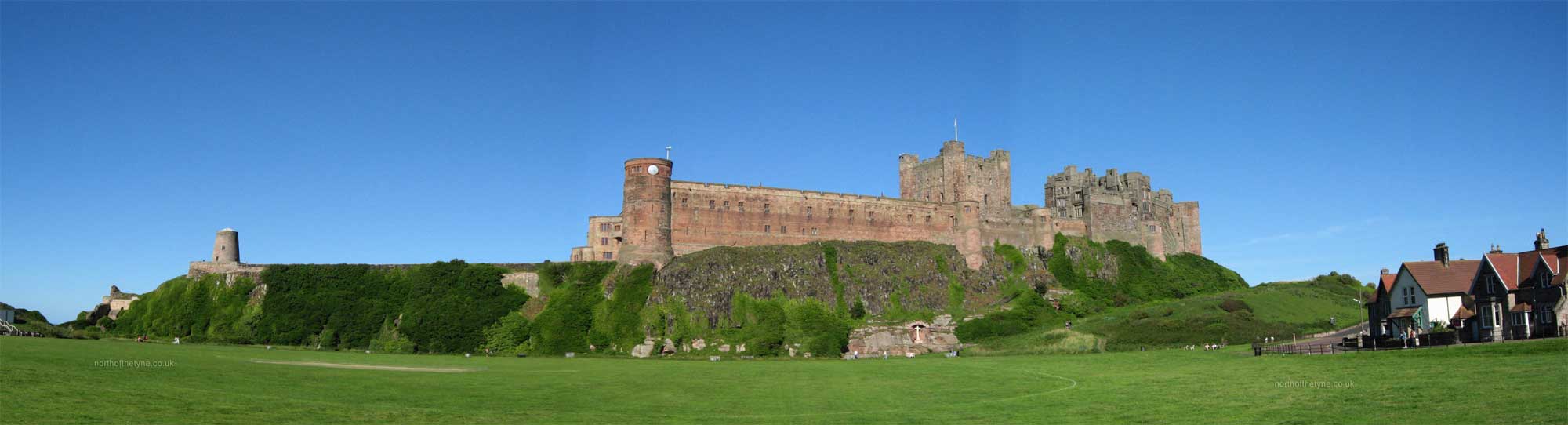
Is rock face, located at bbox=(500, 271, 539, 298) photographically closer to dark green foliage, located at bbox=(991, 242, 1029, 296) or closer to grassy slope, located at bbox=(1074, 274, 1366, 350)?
dark green foliage, located at bbox=(991, 242, 1029, 296)

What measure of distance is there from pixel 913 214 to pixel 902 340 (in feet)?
78.2

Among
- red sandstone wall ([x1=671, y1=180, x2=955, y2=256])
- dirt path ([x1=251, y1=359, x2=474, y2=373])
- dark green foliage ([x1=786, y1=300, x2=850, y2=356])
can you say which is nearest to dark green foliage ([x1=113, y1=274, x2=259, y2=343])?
red sandstone wall ([x1=671, y1=180, x2=955, y2=256])

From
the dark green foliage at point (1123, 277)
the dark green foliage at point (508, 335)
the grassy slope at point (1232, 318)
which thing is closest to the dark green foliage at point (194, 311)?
the dark green foliage at point (508, 335)

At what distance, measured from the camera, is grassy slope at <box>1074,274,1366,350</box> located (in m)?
74.7

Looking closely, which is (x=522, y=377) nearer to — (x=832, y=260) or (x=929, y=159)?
(x=832, y=260)

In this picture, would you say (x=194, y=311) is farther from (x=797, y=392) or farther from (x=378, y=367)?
(x=797, y=392)

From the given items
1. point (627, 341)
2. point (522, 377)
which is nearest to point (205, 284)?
point (627, 341)

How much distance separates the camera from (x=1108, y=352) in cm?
6969

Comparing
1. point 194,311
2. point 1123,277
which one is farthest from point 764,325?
point 194,311

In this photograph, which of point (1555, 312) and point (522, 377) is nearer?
point (522, 377)

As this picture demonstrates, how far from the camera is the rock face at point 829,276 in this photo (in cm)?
8938

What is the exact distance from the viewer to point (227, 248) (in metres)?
95.6

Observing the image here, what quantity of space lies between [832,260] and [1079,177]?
38.1 meters

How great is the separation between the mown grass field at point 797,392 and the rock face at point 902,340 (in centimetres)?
3349
